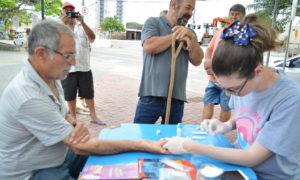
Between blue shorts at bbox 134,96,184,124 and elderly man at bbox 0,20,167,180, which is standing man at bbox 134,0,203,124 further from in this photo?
elderly man at bbox 0,20,167,180

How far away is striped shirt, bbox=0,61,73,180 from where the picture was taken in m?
1.27

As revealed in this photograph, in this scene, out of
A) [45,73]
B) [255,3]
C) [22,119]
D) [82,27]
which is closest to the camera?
[22,119]

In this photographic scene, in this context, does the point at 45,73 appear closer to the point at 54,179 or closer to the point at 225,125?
the point at 54,179

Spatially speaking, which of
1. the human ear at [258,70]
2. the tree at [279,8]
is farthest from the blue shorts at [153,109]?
the tree at [279,8]

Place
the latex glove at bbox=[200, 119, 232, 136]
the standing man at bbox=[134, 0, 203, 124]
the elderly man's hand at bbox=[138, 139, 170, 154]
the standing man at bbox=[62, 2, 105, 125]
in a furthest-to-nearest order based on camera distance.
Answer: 1. the standing man at bbox=[62, 2, 105, 125]
2. the standing man at bbox=[134, 0, 203, 124]
3. the latex glove at bbox=[200, 119, 232, 136]
4. the elderly man's hand at bbox=[138, 139, 170, 154]

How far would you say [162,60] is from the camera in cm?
220

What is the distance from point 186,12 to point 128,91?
4146 millimetres

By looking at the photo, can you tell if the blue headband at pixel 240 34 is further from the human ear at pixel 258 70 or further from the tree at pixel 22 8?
the tree at pixel 22 8

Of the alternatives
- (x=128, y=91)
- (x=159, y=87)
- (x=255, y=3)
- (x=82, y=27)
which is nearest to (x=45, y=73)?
(x=159, y=87)

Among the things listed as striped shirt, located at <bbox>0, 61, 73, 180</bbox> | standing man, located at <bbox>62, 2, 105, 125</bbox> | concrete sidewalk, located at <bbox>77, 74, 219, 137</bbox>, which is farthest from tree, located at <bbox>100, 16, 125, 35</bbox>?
striped shirt, located at <bbox>0, 61, 73, 180</bbox>

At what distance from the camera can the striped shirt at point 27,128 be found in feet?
4.17

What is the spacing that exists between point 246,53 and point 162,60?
109cm

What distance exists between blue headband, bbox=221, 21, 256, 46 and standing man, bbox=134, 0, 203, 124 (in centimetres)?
85

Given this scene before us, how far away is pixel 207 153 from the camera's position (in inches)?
51.3
